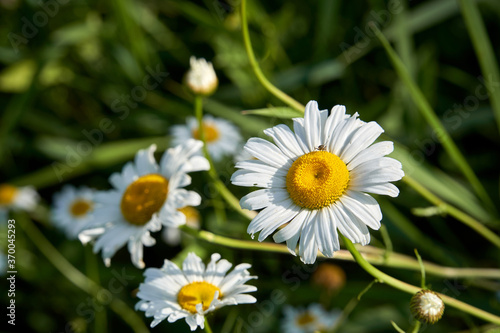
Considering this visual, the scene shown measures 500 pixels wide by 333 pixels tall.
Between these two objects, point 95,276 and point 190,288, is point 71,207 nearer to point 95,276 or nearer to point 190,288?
point 95,276

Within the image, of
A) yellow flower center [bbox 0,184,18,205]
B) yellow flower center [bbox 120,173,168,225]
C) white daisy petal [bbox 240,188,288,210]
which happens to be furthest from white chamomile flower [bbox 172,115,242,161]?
white daisy petal [bbox 240,188,288,210]

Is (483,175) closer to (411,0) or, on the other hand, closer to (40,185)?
(411,0)

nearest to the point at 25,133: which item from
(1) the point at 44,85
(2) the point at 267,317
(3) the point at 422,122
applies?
(1) the point at 44,85

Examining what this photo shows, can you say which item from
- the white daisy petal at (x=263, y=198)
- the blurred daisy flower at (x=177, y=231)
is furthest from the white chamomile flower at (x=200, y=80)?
the blurred daisy flower at (x=177, y=231)

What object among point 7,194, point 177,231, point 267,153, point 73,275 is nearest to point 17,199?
point 7,194

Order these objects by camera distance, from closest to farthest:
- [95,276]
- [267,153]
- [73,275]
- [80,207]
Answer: [267,153], [95,276], [73,275], [80,207]

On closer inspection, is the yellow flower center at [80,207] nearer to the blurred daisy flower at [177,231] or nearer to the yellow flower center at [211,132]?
the blurred daisy flower at [177,231]

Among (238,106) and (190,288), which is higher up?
(238,106)

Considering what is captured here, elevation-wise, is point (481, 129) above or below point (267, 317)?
above
